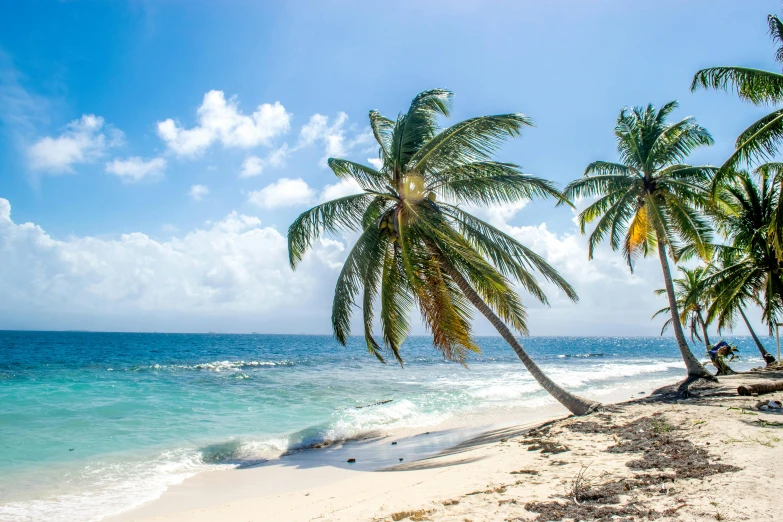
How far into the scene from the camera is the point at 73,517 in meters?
5.92

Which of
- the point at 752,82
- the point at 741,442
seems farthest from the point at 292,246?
the point at 752,82

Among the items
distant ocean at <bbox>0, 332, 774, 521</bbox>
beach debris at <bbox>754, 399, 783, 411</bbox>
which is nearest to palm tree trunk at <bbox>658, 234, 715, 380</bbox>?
distant ocean at <bbox>0, 332, 774, 521</bbox>

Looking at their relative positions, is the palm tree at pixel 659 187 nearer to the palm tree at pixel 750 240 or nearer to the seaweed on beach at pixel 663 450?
the palm tree at pixel 750 240

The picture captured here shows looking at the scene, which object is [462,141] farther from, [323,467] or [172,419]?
[172,419]

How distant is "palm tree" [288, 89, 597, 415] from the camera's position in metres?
9.26

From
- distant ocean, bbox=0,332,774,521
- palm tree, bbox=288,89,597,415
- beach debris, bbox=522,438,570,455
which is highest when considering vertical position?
palm tree, bbox=288,89,597,415

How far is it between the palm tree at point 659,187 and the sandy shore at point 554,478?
15.2ft

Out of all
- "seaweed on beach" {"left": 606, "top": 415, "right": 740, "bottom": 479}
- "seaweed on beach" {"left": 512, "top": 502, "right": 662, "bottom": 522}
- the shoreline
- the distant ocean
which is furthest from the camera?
the distant ocean

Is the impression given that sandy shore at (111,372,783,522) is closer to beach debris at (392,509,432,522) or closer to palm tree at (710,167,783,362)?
beach debris at (392,509,432,522)

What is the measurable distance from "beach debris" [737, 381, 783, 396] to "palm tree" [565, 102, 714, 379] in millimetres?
2383

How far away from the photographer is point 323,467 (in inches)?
328

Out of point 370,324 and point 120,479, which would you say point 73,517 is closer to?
point 120,479

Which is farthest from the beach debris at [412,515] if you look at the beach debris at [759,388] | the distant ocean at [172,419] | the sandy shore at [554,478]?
the beach debris at [759,388]

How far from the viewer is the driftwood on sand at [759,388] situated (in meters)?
9.11
